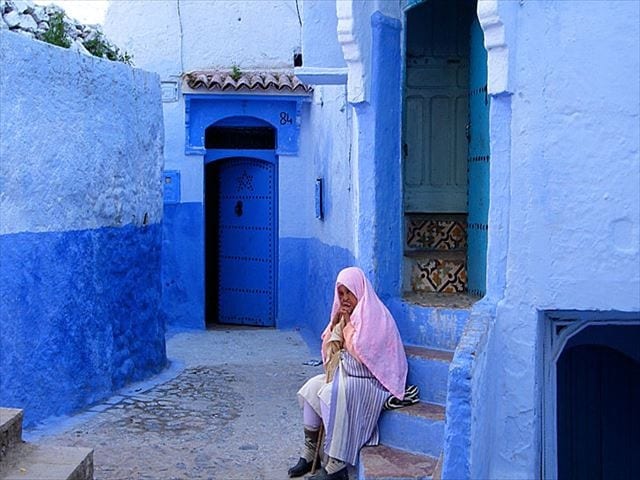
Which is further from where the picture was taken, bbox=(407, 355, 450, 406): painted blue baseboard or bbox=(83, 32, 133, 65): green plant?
bbox=(83, 32, 133, 65): green plant

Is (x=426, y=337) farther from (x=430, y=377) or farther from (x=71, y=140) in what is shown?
(x=71, y=140)

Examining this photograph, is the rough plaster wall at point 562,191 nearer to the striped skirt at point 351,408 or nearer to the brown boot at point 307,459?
the striped skirt at point 351,408

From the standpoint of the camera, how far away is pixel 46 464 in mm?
4547

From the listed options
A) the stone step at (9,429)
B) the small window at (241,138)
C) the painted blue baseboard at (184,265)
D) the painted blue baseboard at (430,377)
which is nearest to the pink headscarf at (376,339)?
the painted blue baseboard at (430,377)

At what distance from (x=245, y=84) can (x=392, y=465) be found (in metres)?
7.69

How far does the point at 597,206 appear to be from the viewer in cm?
454

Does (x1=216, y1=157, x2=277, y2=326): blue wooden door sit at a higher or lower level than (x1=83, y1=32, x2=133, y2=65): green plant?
lower

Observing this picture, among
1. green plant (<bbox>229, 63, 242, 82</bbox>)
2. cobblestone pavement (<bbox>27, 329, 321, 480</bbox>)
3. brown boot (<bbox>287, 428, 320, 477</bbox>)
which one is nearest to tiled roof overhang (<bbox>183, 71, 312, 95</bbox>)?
A: green plant (<bbox>229, 63, 242, 82</bbox>)

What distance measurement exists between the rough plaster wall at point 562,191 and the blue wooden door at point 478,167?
1.23m

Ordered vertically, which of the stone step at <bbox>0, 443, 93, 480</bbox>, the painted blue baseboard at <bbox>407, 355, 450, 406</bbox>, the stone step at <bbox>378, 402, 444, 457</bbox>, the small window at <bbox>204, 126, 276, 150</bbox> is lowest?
the stone step at <bbox>0, 443, 93, 480</bbox>

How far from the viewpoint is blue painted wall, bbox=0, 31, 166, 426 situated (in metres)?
5.98

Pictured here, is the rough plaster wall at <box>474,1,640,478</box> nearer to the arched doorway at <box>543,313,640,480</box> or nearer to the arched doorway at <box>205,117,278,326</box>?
the arched doorway at <box>543,313,640,480</box>

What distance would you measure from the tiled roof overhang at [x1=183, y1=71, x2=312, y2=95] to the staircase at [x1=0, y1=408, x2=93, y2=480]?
7222 millimetres

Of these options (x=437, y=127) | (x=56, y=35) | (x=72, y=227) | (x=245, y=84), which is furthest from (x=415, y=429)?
(x=245, y=84)
